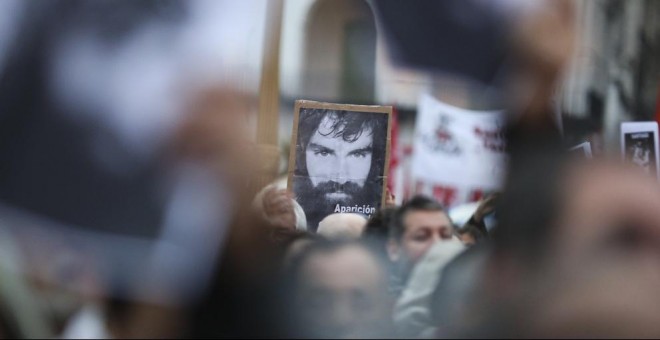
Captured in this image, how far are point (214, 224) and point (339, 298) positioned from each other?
0.26 meters

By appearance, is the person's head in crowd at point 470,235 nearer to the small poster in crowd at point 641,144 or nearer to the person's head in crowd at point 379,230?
the person's head in crowd at point 379,230

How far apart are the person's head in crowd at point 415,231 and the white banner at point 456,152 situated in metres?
0.04

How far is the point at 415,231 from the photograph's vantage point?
1.60 meters

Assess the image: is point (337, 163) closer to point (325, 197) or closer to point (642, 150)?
point (325, 197)

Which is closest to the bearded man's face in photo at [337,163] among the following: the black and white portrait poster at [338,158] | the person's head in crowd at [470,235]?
the black and white portrait poster at [338,158]

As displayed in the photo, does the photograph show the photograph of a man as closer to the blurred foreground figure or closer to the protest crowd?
the protest crowd

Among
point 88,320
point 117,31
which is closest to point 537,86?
point 117,31

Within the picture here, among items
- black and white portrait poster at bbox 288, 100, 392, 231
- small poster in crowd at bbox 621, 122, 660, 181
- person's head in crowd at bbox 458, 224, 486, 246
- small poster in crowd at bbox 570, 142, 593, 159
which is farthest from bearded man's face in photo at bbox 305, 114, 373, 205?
small poster in crowd at bbox 621, 122, 660, 181

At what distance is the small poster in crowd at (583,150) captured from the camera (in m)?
1.56

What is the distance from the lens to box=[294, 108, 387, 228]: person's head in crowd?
168 cm

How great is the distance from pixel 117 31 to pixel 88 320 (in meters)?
0.53

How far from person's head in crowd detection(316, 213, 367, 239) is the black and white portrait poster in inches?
0.6

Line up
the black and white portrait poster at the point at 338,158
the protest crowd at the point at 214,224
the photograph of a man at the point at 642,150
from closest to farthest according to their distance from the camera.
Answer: the protest crowd at the point at 214,224 < the black and white portrait poster at the point at 338,158 < the photograph of a man at the point at 642,150

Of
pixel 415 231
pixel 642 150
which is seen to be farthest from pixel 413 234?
pixel 642 150
